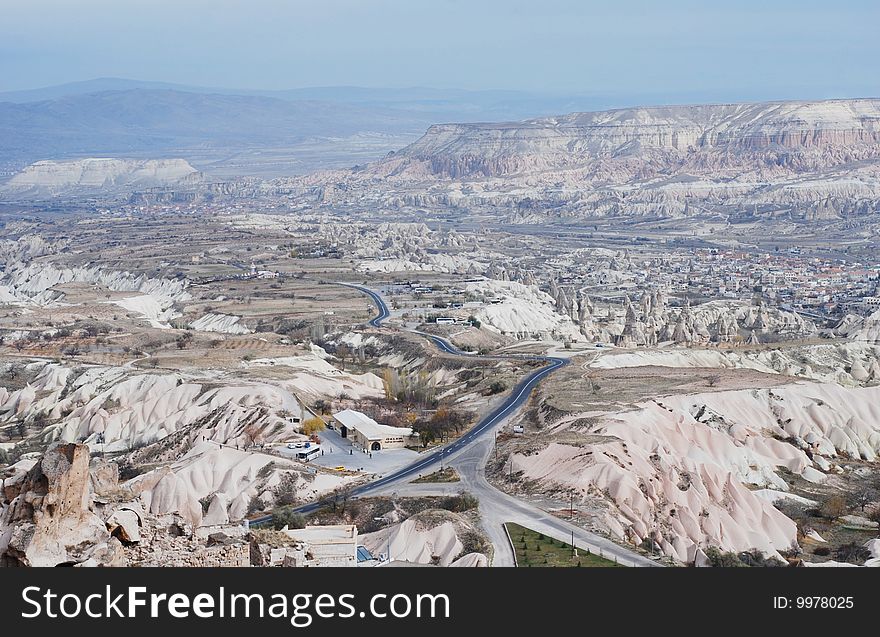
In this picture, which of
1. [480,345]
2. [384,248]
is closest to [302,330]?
[480,345]

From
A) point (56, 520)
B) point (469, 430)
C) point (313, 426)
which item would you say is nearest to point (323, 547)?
point (56, 520)

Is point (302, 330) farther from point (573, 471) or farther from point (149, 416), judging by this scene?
point (573, 471)

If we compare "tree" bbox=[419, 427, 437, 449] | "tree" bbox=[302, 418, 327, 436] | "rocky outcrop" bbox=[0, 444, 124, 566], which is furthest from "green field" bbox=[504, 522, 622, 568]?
"tree" bbox=[302, 418, 327, 436]

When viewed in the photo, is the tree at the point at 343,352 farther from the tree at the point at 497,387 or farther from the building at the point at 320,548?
the building at the point at 320,548

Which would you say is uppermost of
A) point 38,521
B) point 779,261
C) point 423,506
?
point 38,521

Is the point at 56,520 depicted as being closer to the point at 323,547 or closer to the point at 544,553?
the point at 323,547
